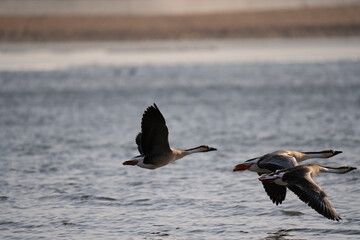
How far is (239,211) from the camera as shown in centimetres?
885

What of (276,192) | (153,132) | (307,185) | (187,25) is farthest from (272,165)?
(187,25)

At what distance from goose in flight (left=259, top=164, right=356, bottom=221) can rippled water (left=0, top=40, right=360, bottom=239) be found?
0.56 metres

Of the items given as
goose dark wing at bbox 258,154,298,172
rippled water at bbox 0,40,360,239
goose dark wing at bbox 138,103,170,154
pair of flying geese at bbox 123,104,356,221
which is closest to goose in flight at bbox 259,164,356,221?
pair of flying geese at bbox 123,104,356,221

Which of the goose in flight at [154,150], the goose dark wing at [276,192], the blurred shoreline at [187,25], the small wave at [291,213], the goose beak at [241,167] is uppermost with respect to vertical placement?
the blurred shoreline at [187,25]

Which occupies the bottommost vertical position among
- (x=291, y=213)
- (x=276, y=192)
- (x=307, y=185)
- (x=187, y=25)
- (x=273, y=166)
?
(x=291, y=213)

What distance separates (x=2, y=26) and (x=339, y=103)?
3287 centimetres

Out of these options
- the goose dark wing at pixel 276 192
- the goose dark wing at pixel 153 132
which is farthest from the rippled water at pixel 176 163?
the goose dark wing at pixel 153 132

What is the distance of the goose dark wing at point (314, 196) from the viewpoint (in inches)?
286

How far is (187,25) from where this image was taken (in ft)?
162

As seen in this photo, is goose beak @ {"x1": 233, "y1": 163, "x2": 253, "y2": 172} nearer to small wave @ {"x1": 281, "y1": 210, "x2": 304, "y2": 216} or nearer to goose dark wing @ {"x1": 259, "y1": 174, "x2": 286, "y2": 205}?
goose dark wing @ {"x1": 259, "y1": 174, "x2": 286, "y2": 205}

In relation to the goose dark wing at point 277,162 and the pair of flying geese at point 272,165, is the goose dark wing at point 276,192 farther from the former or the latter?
the goose dark wing at point 277,162

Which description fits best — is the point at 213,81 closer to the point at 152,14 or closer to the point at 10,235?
the point at 10,235

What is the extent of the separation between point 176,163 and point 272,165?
361 cm

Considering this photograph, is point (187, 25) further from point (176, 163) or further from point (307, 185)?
point (307, 185)
